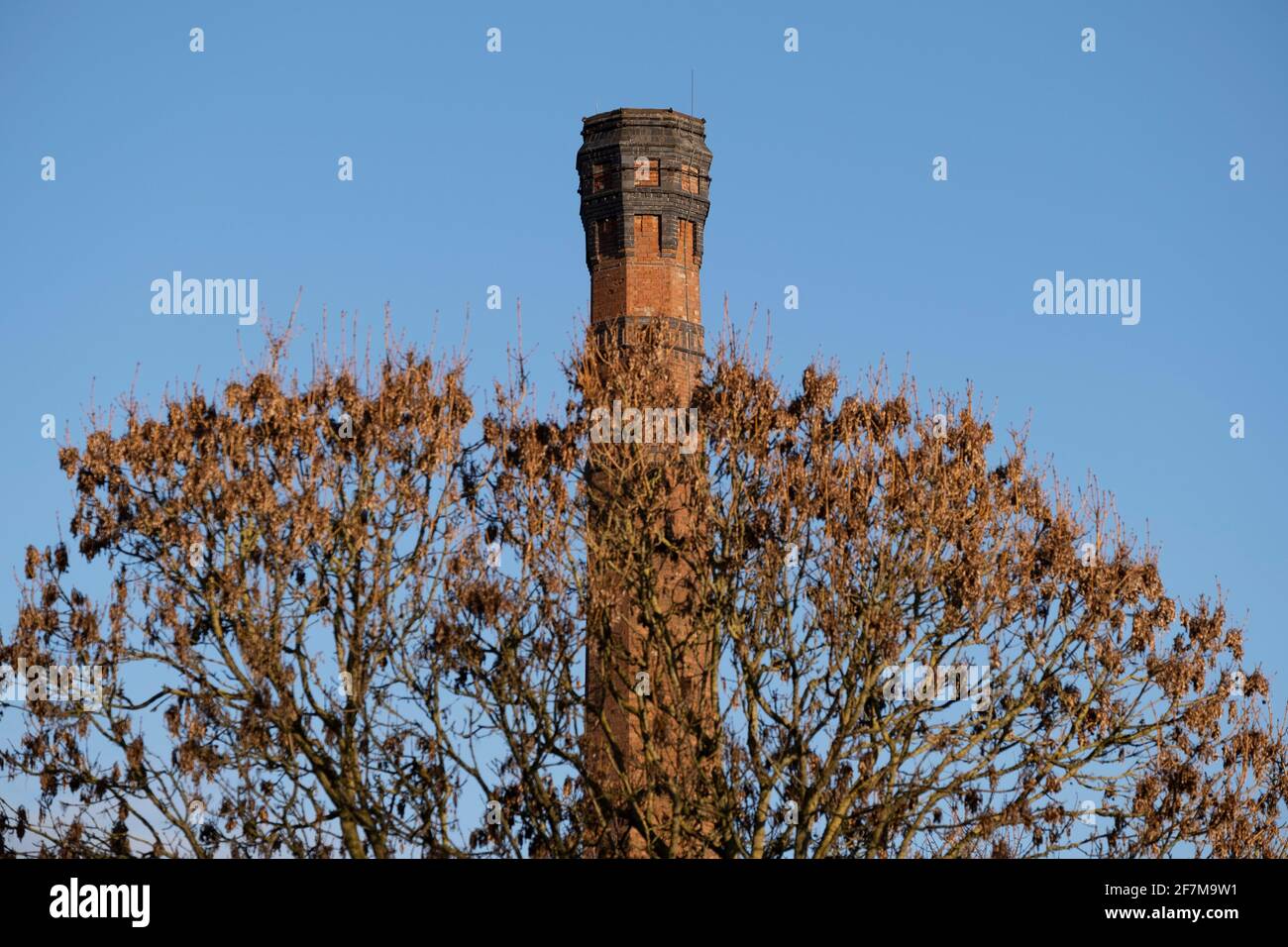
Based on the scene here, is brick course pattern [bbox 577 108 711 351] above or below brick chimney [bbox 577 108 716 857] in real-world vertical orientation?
above

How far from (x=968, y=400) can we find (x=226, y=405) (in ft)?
38.4

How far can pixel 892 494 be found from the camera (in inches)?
1128

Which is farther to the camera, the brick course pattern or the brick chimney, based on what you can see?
the brick course pattern

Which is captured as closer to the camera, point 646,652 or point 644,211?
point 646,652

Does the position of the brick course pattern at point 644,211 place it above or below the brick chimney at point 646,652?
above

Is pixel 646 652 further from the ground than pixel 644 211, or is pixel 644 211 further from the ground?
pixel 644 211

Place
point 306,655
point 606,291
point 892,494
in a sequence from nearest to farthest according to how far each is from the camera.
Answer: point 306,655
point 892,494
point 606,291

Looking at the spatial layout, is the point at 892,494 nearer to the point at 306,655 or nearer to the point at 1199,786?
the point at 1199,786

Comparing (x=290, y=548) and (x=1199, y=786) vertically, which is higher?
(x=290, y=548)

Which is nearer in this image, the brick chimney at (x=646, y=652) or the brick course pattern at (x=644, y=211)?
the brick chimney at (x=646, y=652)
